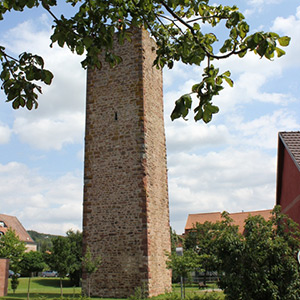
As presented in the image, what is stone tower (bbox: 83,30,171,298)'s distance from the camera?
14398 mm

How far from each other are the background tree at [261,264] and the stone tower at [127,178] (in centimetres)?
477

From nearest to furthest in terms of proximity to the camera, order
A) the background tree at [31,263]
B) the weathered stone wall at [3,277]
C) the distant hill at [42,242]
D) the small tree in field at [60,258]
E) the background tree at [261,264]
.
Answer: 1. the background tree at [261,264]
2. the small tree in field at [60,258]
3. the weathered stone wall at [3,277]
4. the background tree at [31,263]
5. the distant hill at [42,242]

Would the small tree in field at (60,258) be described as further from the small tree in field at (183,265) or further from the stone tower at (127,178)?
the small tree in field at (183,265)

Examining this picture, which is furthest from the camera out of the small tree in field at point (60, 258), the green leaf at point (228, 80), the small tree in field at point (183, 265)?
the small tree in field at point (60, 258)

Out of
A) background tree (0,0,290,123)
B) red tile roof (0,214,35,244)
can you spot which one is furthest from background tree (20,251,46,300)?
red tile roof (0,214,35,244)

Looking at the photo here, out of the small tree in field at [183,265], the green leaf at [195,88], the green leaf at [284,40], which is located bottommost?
the small tree in field at [183,265]

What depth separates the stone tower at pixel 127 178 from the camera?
47.2 ft

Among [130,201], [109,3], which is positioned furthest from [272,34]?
[130,201]

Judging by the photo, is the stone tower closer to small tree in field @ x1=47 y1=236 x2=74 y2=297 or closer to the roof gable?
small tree in field @ x1=47 y1=236 x2=74 y2=297

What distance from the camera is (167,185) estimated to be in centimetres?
1697

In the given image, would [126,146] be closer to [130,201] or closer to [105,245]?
[130,201]

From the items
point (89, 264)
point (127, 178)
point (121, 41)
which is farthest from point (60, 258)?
point (121, 41)

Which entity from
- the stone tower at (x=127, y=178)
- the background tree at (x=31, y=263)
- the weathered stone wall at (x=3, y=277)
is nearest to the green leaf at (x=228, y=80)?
the stone tower at (x=127, y=178)

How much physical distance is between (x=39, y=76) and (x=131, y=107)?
35.9 ft
